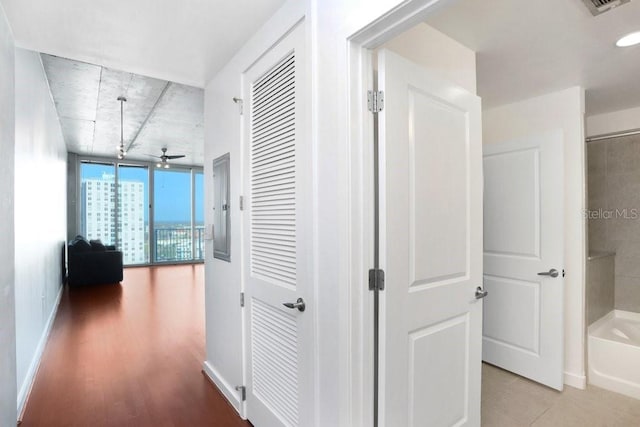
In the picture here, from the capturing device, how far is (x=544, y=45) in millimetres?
2061

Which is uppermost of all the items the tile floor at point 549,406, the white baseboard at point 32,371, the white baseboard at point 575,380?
the white baseboard at point 32,371

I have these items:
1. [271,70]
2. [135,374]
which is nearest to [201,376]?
[135,374]

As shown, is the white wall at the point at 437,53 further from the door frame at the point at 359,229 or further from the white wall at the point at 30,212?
the white wall at the point at 30,212

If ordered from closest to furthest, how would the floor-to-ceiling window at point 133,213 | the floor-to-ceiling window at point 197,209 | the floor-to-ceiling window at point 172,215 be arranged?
→ the floor-to-ceiling window at point 133,213, the floor-to-ceiling window at point 172,215, the floor-to-ceiling window at point 197,209

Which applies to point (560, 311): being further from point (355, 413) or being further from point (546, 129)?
point (355, 413)

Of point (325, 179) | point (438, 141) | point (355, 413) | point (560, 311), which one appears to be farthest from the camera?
point (560, 311)

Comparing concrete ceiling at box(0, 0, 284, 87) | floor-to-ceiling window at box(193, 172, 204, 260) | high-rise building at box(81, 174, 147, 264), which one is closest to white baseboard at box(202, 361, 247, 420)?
concrete ceiling at box(0, 0, 284, 87)

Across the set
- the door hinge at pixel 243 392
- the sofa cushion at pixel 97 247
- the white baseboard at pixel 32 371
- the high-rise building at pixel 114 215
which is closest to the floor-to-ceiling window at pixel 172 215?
the high-rise building at pixel 114 215

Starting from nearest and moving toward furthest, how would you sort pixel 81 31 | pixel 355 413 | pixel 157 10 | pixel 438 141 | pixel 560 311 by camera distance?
pixel 355 413 < pixel 438 141 < pixel 157 10 < pixel 81 31 < pixel 560 311

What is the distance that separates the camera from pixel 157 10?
1.75 m

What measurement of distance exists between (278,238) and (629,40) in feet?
7.77

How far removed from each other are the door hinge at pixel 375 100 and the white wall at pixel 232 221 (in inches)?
27.8

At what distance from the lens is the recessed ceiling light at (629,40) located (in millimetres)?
1942

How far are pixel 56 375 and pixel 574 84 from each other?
4681mm
